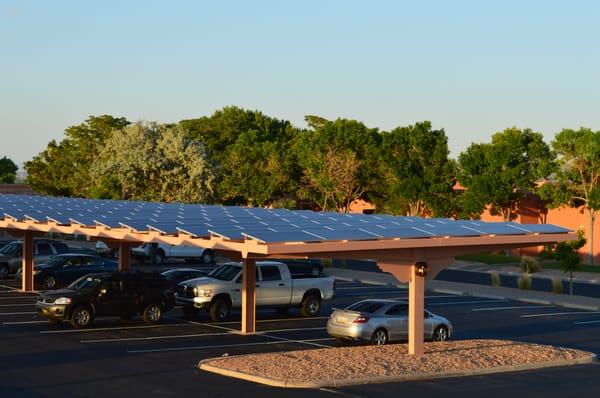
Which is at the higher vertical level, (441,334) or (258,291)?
(258,291)

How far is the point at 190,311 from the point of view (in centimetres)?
3547

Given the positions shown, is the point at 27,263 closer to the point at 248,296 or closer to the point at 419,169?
the point at 248,296

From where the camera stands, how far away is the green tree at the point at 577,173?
65500 millimetres

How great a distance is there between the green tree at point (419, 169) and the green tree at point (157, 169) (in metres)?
14.1

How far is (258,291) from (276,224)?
676cm

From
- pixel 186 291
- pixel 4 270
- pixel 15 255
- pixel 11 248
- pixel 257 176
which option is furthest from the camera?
pixel 257 176

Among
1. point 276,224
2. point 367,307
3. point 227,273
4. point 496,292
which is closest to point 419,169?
point 496,292

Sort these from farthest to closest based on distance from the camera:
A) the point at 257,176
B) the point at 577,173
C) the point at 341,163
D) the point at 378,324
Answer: the point at 257,176 < the point at 341,163 < the point at 577,173 < the point at 378,324

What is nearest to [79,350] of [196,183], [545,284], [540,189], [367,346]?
[367,346]

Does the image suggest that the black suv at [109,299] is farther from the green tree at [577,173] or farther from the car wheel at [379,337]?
the green tree at [577,173]

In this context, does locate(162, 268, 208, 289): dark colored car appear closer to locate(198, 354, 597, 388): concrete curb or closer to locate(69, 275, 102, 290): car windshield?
locate(69, 275, 102, 290): car windshield

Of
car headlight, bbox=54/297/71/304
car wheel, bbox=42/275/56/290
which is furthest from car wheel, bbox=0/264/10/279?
car headlight, bbox=54/297/71/304

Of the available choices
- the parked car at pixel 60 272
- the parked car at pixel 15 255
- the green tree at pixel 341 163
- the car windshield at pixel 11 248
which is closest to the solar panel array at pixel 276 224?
the parked car at pixel 60 272

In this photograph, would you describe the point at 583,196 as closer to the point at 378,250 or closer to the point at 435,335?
the point at 435,335
